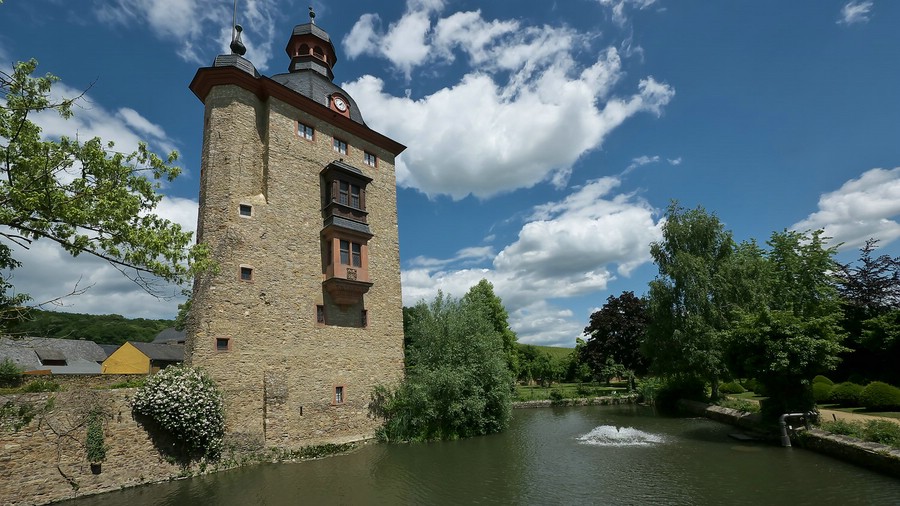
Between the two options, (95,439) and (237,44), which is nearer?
(95,439)

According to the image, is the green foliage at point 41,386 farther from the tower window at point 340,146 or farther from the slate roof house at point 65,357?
the slate roof house at point 65,357

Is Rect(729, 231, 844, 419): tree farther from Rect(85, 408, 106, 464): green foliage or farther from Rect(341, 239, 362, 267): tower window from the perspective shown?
Rect(85, 408, 106, 464): green foliage

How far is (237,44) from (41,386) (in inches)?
648

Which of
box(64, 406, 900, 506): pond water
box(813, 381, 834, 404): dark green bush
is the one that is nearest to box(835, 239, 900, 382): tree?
box(813, 381, 834, 404): dark green bush

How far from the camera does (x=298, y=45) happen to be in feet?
80.6

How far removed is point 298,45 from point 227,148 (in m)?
9.86

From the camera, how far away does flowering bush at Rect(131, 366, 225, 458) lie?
14034 mm

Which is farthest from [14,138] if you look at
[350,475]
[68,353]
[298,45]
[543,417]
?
[68,353]

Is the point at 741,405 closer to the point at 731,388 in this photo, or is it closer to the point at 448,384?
the point at 731,388

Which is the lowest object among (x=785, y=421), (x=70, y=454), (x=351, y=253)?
(x=785, y=421)

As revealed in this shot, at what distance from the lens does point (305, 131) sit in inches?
830

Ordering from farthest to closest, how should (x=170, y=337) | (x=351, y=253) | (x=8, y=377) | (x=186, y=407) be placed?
(x=170, y=337)
(x=351, y=253)
(x=8, y=377)
(x=186, y=407)

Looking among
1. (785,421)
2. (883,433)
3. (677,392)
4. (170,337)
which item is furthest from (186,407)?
(170,337)

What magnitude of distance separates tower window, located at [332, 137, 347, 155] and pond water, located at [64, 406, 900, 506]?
1489 centimetres
